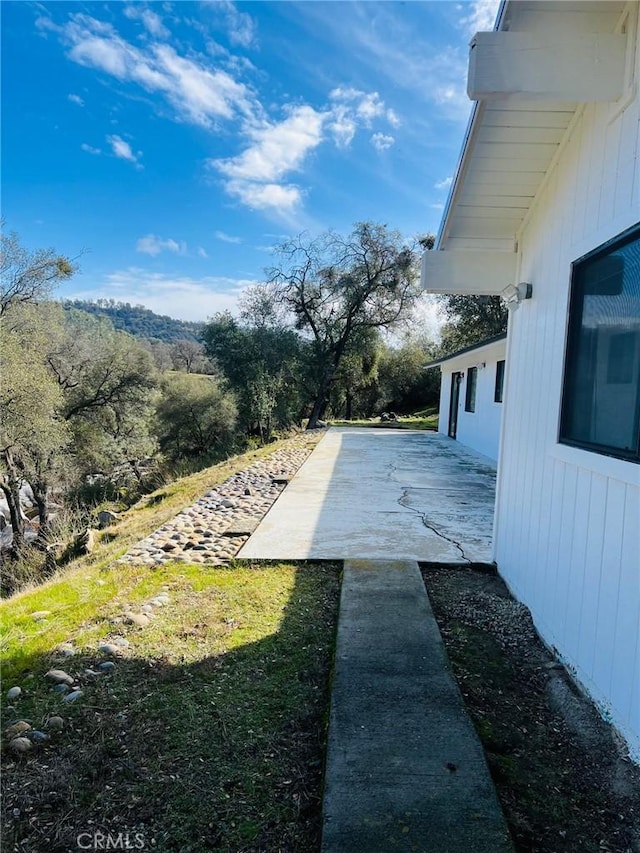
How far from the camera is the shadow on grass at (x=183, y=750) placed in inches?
58.5

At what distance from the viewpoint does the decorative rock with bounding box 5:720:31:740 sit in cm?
191

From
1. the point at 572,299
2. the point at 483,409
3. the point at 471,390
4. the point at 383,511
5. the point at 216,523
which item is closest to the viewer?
the point at 572,299

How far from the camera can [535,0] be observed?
6.37ft

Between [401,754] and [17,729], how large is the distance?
1.61 meters

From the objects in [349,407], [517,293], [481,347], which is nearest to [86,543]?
[517,293]

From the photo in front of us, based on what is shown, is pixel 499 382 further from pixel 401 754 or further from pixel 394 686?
pixel 401 754

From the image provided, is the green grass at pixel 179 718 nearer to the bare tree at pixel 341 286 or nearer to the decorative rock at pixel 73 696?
the decorative rock at pixel 73 696

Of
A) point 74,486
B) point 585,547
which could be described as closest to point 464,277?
point 585,547

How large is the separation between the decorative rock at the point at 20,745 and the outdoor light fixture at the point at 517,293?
3.90 meters

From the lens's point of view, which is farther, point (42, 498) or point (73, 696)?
point (42, 498)

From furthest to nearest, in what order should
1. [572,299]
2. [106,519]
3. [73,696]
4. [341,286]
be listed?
[341,286], [106,519], [572,299], [73,696]

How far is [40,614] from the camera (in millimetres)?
3186

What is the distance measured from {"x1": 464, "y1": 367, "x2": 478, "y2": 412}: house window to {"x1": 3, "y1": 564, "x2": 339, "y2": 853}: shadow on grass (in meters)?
10.8

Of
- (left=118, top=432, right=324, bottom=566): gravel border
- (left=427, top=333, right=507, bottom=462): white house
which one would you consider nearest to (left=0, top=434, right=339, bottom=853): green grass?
(left=118, top=432, right=324, bottom=566): gravel border
